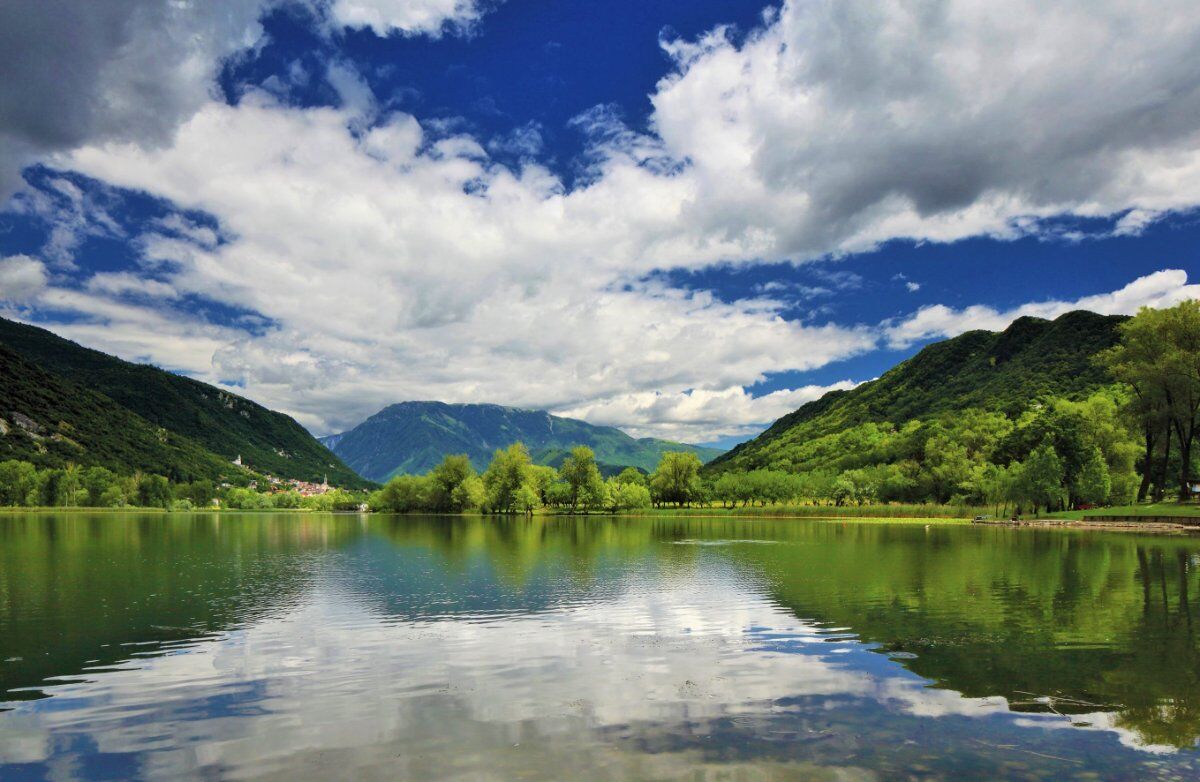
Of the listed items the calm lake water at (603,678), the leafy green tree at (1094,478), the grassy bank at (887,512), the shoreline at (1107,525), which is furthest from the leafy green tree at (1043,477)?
the calm lake water at (603,678)

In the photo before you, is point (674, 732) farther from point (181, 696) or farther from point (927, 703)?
point (181, 696)

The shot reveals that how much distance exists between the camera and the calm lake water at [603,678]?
15.0 m

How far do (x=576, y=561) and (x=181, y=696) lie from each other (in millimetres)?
43805

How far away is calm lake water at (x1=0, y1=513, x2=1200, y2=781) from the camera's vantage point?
15016mm

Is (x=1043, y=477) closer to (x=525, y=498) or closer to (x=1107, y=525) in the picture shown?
(x=1107, y=525)

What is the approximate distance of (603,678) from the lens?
72.7 ft

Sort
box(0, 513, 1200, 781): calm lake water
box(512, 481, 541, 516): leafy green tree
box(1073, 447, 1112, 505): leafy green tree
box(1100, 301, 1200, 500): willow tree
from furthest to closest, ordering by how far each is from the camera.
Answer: box(512, 481, 541, 516): leafy green tree < box(1073, 447, 1112, 505): leafy green tree < box(1100, 301, 1200, 500): willow tree < box(0, 513, 1200, 781): calm lake water

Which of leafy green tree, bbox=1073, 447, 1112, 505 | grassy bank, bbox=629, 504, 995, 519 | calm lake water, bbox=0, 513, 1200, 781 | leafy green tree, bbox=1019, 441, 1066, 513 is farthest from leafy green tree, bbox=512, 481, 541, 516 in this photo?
calm lake water, bbox=0, 513, 1200, 781

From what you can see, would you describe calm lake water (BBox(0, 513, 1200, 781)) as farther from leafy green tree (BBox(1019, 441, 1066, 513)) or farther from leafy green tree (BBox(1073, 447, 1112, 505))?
leafy green tree (BBox(1073, 447, 1112, 505))

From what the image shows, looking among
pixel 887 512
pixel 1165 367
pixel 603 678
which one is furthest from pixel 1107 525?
pixel 603 678

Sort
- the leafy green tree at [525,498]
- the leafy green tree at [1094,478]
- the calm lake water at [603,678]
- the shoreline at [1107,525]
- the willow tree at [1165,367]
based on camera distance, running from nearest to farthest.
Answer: the calm lake water at [603,678], the shoreline at [1107,525], the willow tree at [1165,367], the leafy green tree at [1094,478], the leafy green tree at [525,498]

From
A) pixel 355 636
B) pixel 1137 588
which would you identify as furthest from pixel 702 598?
pixel 1137 588

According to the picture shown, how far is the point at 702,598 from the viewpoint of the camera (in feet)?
130

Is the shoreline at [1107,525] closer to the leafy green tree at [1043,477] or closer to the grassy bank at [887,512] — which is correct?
the leafy green tree at [1043,477]
